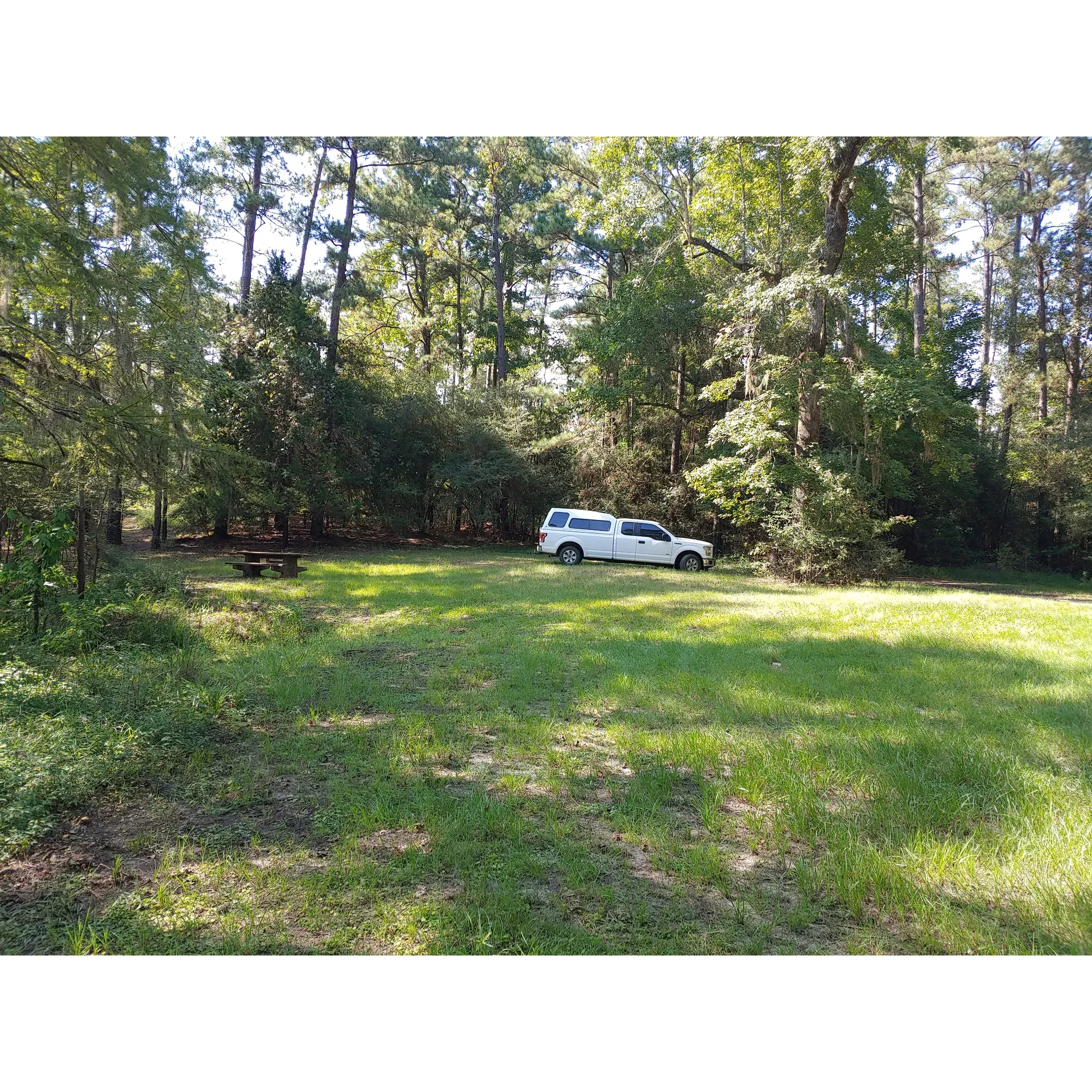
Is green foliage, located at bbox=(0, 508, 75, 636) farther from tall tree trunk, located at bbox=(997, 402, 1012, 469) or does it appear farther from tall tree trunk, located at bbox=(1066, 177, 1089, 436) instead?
tall tree trunk, located at bbox=(997, 402, 1012, 469)

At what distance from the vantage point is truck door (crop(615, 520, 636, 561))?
17.6 m

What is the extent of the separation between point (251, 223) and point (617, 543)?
18.3 m

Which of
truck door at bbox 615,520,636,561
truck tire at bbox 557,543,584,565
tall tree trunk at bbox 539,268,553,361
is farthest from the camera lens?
tall tree trunk at bbox 539,268,553,361

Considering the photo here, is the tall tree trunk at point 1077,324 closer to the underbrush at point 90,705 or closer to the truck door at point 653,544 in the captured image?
the truck door at point 653,544

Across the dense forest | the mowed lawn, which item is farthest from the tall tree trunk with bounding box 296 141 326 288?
the mowed lawn

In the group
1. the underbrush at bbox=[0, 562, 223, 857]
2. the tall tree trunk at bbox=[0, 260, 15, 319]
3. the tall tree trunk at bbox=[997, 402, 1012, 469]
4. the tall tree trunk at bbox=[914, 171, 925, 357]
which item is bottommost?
the underbrush at bbox=[0, 562, 223, 857]

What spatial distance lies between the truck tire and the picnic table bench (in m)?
7.89

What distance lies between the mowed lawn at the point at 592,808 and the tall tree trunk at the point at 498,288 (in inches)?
Result: 840

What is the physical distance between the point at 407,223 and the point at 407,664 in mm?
22756

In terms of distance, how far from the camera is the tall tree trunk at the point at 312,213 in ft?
70.3

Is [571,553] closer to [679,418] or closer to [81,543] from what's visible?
[679,418]

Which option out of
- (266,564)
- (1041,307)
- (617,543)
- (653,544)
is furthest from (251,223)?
(1041,307)

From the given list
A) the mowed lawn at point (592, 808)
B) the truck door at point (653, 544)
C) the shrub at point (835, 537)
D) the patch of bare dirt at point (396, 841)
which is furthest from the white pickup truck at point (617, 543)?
the patch of bare dirt at point (396, 841)

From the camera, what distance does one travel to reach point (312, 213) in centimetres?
2227
